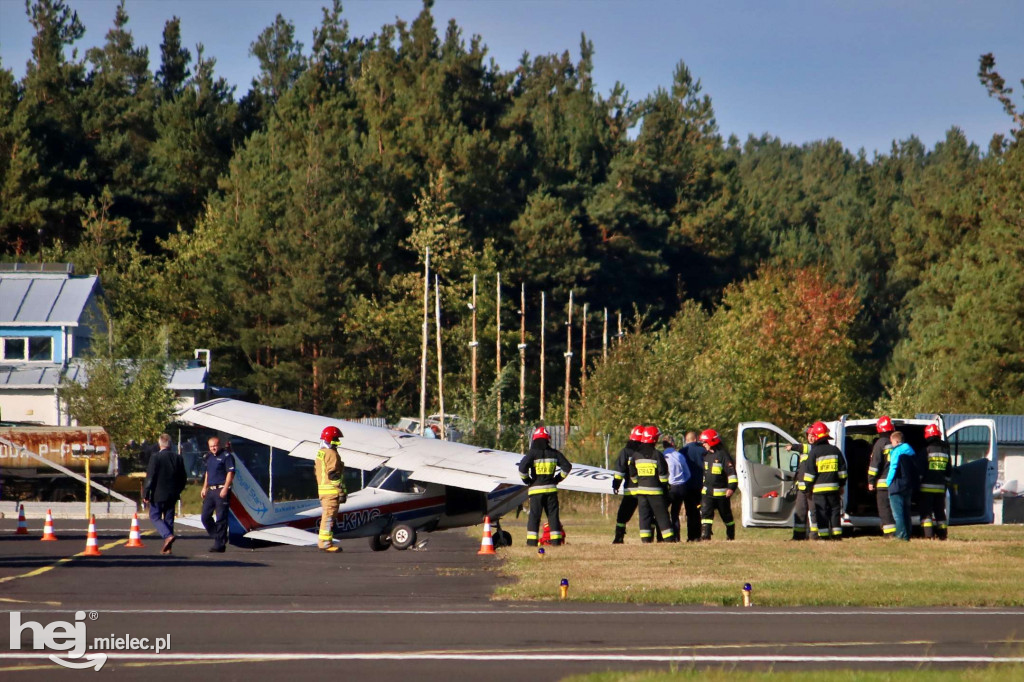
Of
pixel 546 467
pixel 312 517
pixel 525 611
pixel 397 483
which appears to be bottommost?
pixel 525 611

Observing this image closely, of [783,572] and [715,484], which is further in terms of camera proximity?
[715,484]

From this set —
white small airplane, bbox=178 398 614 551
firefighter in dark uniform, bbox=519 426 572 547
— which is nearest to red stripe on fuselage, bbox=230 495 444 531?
white small airplane, bbox=178 398 614 551

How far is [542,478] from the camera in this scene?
20250 millimetres

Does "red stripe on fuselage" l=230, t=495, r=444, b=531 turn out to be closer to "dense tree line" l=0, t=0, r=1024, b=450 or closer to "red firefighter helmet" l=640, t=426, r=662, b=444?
"red firefighter helmet" l=640, t=426, r=662, b=444

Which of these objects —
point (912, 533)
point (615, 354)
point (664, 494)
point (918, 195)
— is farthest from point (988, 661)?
point (918, 195)

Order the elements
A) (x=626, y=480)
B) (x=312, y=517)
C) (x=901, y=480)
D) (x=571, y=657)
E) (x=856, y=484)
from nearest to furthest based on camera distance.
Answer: (x=571, y=657) → (x=901, y=480) → (x=626, y=480) → (x=312, y=517) → (x=856, y=484)

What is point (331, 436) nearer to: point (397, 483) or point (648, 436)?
point (397, 483)

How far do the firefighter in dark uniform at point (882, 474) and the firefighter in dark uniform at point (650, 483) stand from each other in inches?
122

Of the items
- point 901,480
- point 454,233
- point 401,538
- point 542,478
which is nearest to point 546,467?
point 542,478

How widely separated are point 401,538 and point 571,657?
11.3 meters

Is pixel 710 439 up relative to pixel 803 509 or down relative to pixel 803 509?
up

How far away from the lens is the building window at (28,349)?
55125 millimetres

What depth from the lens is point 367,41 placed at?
98750mm

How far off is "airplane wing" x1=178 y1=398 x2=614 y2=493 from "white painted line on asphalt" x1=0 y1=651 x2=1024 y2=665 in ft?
32.3
